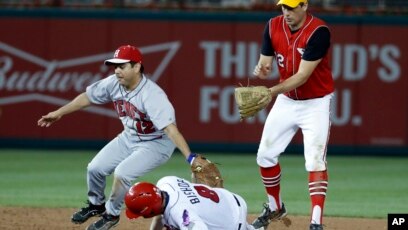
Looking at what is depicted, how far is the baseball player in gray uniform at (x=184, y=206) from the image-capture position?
8008 millimetres

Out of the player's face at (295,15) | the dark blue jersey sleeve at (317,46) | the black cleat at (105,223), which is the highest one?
→ the player's face at (295,15)

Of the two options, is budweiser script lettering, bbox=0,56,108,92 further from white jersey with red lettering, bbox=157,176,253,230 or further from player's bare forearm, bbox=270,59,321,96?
white jersey with red lettering, bbox=157,176,253,230

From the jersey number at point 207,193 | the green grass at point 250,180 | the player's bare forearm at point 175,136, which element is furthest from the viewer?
the green grass at point 250,180

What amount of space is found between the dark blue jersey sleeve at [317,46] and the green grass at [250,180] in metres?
2.61

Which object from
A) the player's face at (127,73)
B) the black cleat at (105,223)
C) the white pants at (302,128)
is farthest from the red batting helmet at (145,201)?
the white pants at (302,128)

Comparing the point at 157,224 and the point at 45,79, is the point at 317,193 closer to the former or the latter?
the point at 157,224

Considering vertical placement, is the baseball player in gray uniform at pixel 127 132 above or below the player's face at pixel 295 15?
below

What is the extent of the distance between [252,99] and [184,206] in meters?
1.83

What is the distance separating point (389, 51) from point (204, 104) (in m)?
3.04

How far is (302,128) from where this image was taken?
977cm

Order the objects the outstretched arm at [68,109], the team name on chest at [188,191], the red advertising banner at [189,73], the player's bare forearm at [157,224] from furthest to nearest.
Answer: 1. the red advertising banner at [189,73]
2. the outstretched arm at [68,109]
3. the player's bare forearm at [157,224]
4. the team name on chest at [188,191]

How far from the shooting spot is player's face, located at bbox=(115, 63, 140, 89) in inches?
380

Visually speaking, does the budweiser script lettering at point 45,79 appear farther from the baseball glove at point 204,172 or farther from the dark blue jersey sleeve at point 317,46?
the baseball glove at point 204,172

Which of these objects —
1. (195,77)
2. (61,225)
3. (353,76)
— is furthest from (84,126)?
(61,225)
